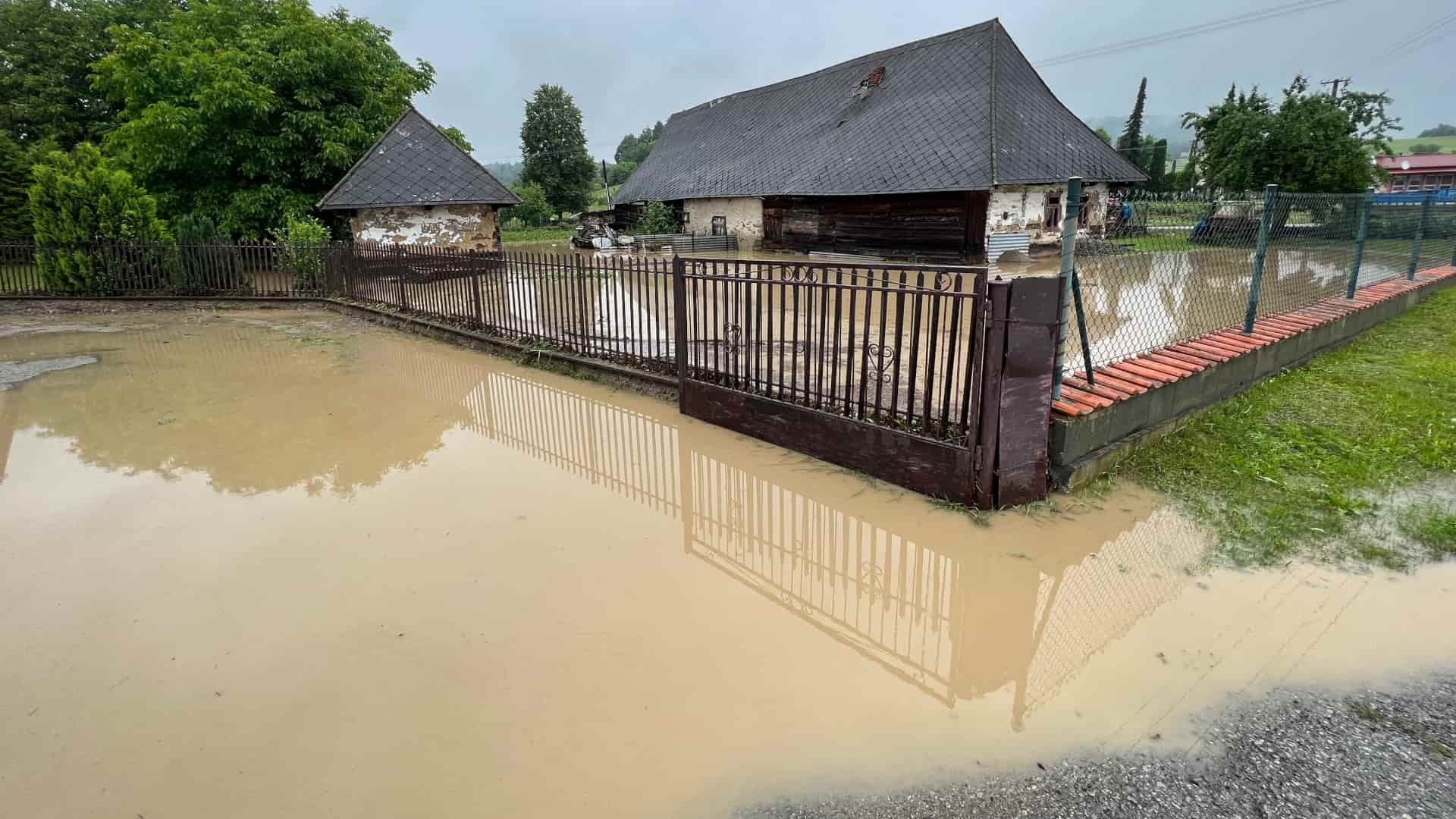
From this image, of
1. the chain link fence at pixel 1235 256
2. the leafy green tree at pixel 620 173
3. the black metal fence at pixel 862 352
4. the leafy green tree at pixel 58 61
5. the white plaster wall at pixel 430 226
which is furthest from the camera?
the leafy green tree at pixel 620 173

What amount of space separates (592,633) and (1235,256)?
22.8ft

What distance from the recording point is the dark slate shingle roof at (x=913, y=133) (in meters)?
18.8

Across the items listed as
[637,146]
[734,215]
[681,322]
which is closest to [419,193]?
[734,215]

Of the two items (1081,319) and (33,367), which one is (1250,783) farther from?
(33,367)

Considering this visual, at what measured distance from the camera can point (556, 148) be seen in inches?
1914

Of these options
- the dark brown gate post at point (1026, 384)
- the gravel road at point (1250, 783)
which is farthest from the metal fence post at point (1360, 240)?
the gravel road at point (1250, 783)

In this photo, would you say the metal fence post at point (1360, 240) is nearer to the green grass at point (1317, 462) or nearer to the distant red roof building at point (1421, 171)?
the green grass at point (1317, 462)

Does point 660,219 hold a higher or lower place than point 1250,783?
higher

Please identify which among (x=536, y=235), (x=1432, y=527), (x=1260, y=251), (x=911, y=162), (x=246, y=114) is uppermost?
(x=246, y=114)

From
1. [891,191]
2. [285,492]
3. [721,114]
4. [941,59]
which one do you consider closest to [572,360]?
[285,492]

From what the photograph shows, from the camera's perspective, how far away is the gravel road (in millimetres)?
2182

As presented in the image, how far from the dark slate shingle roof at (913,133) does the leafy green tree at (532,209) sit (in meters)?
17.0

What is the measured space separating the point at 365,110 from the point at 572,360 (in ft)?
58.9

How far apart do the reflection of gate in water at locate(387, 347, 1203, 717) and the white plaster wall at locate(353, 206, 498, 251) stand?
1435 centimetres
